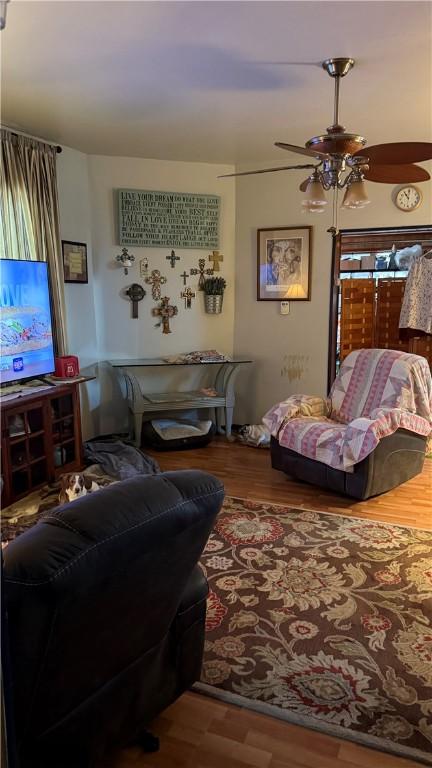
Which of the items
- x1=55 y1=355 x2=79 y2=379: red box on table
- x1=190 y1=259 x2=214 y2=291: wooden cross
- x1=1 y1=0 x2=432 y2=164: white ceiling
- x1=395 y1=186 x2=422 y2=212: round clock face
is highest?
x1=1 y1=0 x2=432 y2=164: white ceiling

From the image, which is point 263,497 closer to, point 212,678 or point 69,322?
point 212,678

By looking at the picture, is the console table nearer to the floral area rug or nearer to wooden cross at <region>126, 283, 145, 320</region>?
wooden cross at <region>126, 283, 145, 320</region>

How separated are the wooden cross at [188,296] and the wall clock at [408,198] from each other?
190 cm

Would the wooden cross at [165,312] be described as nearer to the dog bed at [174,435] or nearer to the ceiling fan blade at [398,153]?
the dog bed at [174,435]

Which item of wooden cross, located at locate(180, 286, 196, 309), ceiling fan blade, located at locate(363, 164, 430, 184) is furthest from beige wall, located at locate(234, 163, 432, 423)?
ceiling fan blade, located at locate(363, 164, 430, 184)

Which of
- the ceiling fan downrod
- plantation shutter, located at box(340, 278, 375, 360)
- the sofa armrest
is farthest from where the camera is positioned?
plantation shutter, located at box(340, 278, 375, 360)

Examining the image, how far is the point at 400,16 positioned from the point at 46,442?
3.08 m

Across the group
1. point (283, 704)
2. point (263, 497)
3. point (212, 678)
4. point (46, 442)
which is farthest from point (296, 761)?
point (46, 442)

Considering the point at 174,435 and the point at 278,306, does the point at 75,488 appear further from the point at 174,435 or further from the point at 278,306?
the point at 278,306

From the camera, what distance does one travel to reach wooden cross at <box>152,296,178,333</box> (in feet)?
16.0

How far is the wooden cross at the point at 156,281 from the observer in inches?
190

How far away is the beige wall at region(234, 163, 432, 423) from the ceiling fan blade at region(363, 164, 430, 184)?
1568 millimetres

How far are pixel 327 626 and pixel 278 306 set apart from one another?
10.5ft

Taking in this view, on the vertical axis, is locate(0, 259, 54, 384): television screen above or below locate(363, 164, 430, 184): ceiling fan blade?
below
